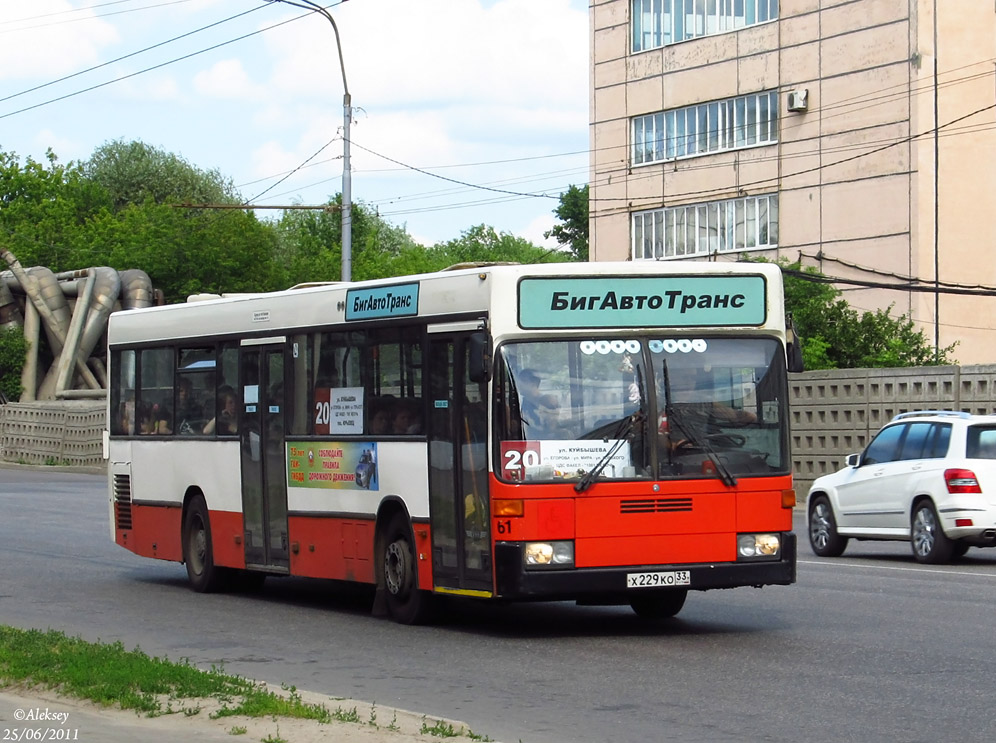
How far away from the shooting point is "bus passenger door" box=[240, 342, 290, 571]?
50.2 ft

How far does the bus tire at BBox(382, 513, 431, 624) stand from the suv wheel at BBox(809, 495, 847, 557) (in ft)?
28.6

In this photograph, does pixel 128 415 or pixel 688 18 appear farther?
pixel 688 18

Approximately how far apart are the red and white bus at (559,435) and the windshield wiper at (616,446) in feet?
0.04

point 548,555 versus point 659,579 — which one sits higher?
point 548,555

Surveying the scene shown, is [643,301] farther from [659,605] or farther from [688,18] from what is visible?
[688,18]

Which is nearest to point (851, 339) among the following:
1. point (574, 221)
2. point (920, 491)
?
point (920, 491)

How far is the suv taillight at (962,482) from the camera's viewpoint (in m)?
18.9

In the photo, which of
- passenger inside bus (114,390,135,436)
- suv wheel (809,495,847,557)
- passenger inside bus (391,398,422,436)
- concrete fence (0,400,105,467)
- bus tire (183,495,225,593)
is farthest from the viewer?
concrete fence (0,400,105,467)

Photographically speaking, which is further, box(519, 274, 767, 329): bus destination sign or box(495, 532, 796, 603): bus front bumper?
box(519, 274, 767, 329): bus destination sign

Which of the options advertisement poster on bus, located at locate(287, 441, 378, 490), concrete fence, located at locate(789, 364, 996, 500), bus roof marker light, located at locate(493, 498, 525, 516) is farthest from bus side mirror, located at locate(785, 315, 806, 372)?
concrete fence, located at locate(789, 364, 996, 500)

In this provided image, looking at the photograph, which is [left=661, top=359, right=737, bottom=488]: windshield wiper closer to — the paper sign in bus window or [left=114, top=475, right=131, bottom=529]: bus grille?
the paper sign in bus window

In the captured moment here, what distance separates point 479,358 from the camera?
12.1 m

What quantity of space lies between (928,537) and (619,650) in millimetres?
8665

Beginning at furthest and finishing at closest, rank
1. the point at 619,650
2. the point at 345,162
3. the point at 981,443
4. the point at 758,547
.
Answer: the point at 345,162 → the point at 981,443 → the point at 758,547 → the point at 619,650
